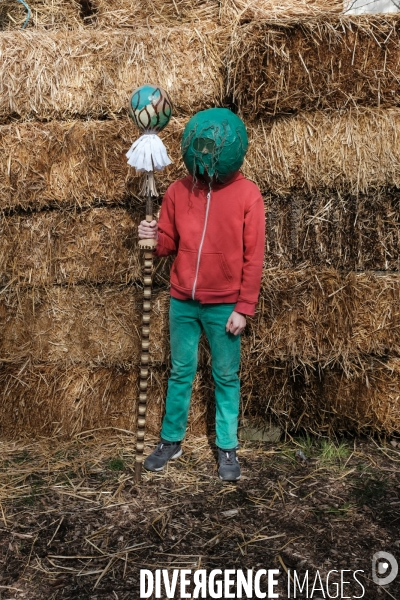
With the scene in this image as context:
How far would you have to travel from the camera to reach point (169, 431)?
12.7 feet

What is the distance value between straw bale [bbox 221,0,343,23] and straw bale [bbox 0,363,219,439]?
228 cm

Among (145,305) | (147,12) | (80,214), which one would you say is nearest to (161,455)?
(145,305)

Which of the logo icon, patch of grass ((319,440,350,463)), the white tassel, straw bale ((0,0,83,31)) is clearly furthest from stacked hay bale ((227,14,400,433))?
straw bale ((0,0,83,31))

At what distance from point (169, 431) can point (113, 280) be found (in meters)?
1.03

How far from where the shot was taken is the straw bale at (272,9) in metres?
3.89

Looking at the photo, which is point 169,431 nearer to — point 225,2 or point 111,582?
point 111,582

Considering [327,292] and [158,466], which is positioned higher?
[327,292]

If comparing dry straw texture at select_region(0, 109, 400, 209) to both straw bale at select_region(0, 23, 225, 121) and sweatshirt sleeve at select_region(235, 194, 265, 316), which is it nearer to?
straw bale at select_region(0, 23, 225, 121)

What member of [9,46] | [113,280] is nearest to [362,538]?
[113,280]

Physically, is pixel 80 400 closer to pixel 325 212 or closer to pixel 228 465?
pixel 228 465

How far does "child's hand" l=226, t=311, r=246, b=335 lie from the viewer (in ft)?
11.5

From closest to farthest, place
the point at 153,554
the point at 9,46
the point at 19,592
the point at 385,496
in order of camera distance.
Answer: the point at 19,592
the point at 153,554
the point at 385,496
the point at 9,46

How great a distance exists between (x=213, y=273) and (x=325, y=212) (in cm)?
89

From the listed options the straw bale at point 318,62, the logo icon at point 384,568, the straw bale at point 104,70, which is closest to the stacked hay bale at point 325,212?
the straw bale at point 318,62
